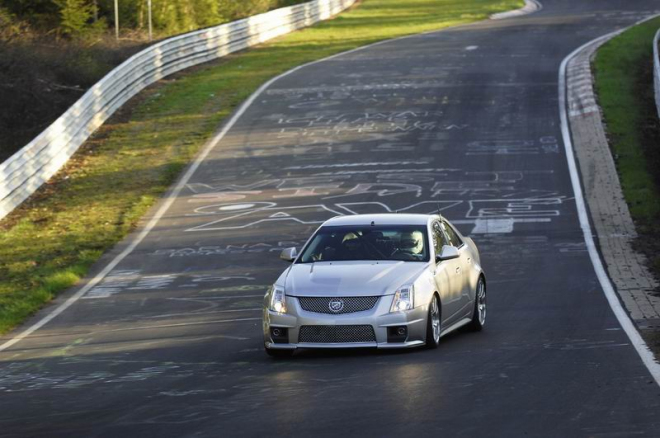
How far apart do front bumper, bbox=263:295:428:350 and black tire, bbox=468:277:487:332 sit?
1.86 meters

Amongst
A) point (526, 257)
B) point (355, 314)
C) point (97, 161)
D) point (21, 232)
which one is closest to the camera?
point (355, 314)

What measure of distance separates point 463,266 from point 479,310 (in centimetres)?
64

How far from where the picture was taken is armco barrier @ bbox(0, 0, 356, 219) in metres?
25.9

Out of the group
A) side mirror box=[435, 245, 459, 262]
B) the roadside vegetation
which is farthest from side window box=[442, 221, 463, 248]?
the roadside vegetation

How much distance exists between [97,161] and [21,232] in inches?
264

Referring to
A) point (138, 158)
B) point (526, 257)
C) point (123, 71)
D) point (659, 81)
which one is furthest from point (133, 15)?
point (526, 257)

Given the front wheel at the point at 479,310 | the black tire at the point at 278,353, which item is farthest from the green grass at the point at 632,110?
the black tire at the point at 278,353

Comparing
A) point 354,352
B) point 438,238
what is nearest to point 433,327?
point 354,352

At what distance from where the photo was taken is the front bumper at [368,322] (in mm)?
12195

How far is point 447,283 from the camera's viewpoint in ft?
43.5

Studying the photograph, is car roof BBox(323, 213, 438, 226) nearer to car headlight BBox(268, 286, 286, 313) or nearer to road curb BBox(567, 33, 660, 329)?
car headlight BBox(268, 286, 286, 313)

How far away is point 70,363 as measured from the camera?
13.1 meters

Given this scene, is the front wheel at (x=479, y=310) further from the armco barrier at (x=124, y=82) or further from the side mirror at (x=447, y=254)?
the armco barrier at (x=124, y=82)

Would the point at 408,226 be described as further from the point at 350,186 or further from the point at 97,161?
the point at 97,161
